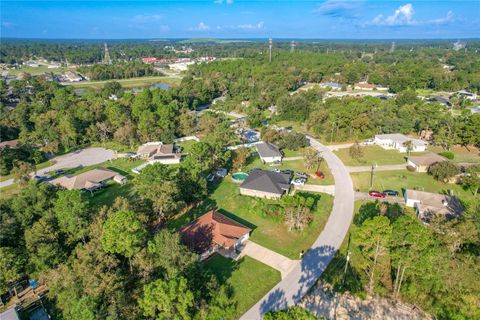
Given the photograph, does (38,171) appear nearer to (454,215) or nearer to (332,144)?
(332,144)

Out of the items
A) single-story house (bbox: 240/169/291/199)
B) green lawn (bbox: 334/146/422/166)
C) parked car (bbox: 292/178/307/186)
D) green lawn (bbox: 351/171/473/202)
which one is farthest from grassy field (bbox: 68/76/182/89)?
green lawn (bbox: 351/171/473/202)

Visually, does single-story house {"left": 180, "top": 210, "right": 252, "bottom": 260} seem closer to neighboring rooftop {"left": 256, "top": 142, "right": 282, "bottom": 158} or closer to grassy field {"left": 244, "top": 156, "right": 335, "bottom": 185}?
grassy field {"left": 244, "top": 156, "right": 335, "bottom": 185}

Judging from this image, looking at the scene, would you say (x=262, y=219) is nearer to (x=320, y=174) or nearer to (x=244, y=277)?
(x=244, y=277)

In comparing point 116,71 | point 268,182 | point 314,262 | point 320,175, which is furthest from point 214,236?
point 116,71

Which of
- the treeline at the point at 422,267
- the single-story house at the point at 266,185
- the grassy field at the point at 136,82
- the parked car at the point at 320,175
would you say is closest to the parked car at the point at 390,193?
the parked car at the point at 320,175

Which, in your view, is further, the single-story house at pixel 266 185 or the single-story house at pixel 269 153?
the single-story house at pixel 269 153

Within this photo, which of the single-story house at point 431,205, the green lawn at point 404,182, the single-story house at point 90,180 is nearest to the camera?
the single-story house at point 431,205

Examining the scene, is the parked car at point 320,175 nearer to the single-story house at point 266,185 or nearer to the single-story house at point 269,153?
the single-story house at point 266,185
